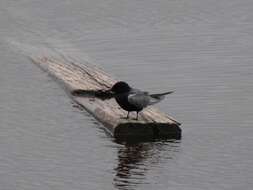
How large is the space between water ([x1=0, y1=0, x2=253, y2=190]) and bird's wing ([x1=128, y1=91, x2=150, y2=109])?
0.60 m

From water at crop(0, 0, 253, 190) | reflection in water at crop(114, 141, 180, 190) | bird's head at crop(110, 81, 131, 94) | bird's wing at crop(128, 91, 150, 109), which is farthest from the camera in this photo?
bird's head at crop(110, 81, 131, 94)

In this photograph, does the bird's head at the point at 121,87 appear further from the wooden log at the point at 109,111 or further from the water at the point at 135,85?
the water at the point at 135,85

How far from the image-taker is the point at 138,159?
14492mm

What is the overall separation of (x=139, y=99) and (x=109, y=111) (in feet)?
2.75

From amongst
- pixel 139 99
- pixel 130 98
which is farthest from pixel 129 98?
pixel 139 99

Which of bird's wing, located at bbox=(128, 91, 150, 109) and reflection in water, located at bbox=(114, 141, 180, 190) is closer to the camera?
reflection in water, located at bbox=(114, 141, 180, 190)

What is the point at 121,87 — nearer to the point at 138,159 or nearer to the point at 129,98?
the point at 129,98

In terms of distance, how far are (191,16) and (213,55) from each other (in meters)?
4.06

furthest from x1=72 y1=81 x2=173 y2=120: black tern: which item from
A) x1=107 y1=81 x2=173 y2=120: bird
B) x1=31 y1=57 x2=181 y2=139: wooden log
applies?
x1=31 y1=57 x2=181 y2=139: wooden log

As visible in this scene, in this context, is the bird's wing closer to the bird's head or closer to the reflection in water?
the bird's head

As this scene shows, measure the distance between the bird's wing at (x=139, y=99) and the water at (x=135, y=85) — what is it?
0.60 m

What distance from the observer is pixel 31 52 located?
835 inches

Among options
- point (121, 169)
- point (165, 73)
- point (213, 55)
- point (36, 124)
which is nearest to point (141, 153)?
point (121, 169)

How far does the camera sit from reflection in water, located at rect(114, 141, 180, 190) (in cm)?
1341
